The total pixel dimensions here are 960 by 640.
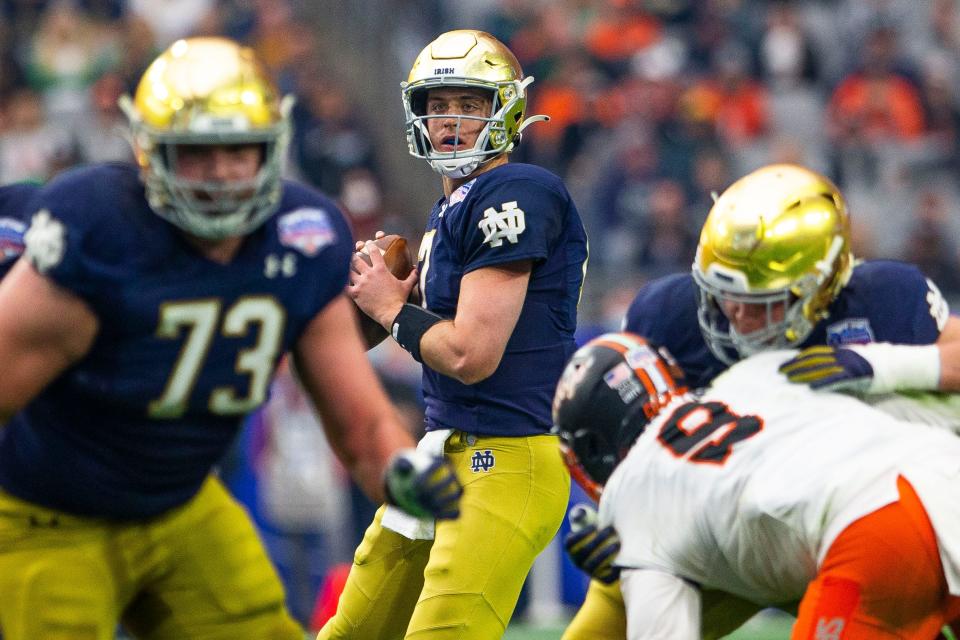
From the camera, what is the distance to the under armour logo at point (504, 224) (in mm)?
3707

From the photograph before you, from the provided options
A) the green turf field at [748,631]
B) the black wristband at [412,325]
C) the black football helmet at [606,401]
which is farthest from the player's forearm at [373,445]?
the green turf field at [748,631]

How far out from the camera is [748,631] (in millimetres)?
6727

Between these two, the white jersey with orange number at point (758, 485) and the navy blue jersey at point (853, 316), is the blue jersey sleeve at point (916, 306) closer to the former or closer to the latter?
the navy blue jersey at point (853, 316)

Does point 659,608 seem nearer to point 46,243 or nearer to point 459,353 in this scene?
point 459,353

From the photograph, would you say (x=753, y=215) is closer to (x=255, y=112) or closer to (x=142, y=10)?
(x=255, y=112)

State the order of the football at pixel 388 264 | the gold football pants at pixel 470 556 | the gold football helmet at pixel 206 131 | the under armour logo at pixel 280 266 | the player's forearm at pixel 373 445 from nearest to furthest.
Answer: the gold football helmet at pixel 206 131 < the under armour logo at pixel 280 266 < the player's forearm at pixel 373 445 < the gold football pants at pixel 470 556 < the football at pixel 388 264

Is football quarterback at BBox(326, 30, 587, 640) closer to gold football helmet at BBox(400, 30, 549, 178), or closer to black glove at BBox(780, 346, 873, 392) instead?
gold football helmet at BBox(400, 30, 549, 178)

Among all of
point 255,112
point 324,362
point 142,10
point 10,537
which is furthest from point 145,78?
point 142,10

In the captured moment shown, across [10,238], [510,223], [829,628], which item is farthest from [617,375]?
[10,238]

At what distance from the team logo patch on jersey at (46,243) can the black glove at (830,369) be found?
1.47m

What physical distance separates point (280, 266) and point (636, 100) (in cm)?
693

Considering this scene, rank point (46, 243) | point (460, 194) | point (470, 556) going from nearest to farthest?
point (46, 243)
point (470, 556)
point (460, 194)

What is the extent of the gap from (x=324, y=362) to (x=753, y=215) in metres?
0.99

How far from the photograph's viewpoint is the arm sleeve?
300cm
